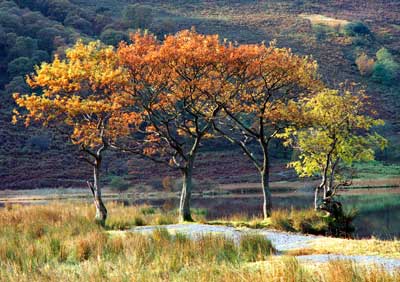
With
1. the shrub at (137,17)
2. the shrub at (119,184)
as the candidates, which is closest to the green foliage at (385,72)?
the shrub at (137,17)

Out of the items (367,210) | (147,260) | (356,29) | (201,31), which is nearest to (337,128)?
(367,210)

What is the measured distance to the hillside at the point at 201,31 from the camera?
201ft

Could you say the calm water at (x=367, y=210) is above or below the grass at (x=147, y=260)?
below

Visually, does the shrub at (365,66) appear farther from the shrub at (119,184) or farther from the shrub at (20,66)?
the shrub at (20,66)

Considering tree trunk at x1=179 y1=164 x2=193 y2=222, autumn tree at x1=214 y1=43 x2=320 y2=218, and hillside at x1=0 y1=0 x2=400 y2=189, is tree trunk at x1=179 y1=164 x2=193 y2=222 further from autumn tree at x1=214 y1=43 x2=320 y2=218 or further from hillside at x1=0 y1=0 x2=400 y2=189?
hillside at x1=0 y1=0 x2=400 y2=189

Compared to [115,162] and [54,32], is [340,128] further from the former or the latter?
[54,32]

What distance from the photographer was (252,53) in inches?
917

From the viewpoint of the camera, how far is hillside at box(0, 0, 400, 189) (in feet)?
201

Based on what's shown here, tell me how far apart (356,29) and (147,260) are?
99.8 meters

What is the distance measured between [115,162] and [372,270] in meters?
57.5

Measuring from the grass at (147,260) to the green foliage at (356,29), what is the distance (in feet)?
301

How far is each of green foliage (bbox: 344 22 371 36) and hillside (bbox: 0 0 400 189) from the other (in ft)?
0.79

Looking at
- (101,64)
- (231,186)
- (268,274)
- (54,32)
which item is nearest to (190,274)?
(268,274)

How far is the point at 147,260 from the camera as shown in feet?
38.0
